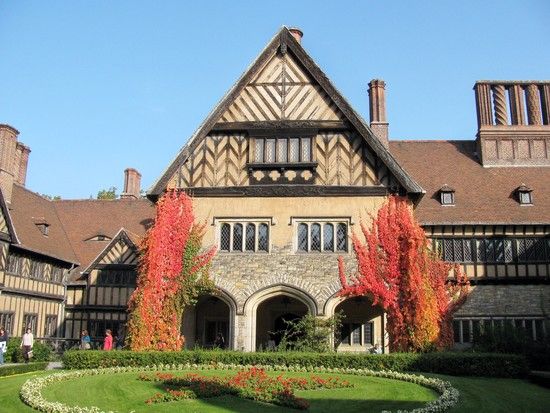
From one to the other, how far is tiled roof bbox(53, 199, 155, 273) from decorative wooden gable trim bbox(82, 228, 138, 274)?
1883 mm

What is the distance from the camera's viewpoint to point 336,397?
1275 cm

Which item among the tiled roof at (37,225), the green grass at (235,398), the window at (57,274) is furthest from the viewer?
the window at (57,274)

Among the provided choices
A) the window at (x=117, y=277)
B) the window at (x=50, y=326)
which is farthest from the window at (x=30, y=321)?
the window at (x=117, y=277)

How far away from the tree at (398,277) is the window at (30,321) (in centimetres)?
1609

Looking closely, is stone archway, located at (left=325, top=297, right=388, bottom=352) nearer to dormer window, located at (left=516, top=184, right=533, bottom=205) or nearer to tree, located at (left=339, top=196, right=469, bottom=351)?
tree, located at (left=339, top=196, right=469, bottom=351)

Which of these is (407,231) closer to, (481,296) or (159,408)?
(481,296)

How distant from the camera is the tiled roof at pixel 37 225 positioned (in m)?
28.8

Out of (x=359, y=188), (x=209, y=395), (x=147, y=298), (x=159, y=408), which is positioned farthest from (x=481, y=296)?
(x=159, y=408)

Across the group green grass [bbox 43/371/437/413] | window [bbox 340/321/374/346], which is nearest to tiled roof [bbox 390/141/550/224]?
window [bbox 340/321/374/346]

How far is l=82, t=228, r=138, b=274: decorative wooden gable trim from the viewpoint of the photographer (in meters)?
30.0

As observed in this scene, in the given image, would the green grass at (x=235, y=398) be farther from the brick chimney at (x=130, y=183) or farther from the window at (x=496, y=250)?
the brick chimney at (x=130, y=183)

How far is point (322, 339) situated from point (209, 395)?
25.8 ft

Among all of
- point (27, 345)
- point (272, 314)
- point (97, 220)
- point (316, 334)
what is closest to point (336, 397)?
point (316, 334)

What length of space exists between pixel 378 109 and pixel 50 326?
1993cm
